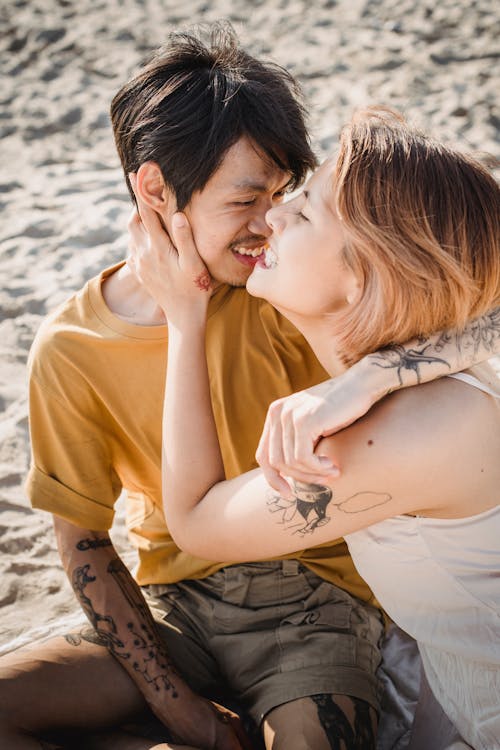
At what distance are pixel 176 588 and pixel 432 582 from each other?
0.96 metres

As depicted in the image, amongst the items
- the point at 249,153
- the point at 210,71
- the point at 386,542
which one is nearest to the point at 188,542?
the point at 386,542

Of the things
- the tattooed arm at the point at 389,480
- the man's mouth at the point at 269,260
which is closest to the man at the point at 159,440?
the man's mouth at the point at 269,260

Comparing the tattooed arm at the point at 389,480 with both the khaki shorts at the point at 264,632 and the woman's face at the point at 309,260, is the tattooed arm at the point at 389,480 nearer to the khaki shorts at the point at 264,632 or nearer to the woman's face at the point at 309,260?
the woman's face at the point at 309,260

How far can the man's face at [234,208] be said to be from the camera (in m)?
2.49

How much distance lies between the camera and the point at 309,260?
2.09 meters

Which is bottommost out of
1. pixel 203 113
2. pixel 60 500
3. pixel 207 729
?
pixel 207 729

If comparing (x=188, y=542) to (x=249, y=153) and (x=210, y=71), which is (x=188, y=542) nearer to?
(x=249, y=153)

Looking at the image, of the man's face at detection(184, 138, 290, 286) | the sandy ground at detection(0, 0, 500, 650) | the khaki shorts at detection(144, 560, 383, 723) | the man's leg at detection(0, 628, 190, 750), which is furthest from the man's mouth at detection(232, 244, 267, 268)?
the sandy ground at detection(0, 0, 500, 650)

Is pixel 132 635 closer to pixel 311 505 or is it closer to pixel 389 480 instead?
pixel 311 505

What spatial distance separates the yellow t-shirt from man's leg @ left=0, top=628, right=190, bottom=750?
14.4 inches

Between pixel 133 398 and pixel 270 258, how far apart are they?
0.69 metres

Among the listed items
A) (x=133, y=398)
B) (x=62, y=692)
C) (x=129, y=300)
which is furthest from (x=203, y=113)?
(x=62, y=692)

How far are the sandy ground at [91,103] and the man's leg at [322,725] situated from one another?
116cm

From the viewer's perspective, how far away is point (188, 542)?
224 centimetres
